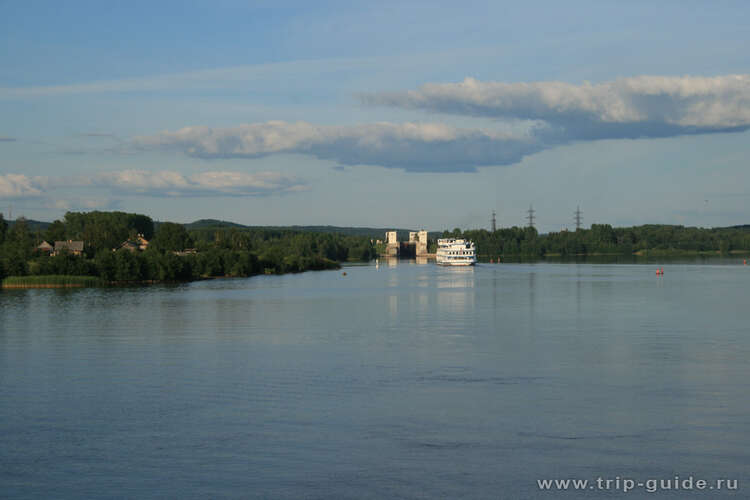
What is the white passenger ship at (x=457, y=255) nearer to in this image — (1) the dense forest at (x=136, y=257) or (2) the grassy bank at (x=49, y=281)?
(1) the dense forest at (x=136, y=257)

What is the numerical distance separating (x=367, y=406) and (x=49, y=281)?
234 feet

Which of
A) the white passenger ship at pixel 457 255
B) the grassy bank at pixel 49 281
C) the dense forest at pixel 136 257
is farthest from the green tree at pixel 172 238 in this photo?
the grassy bank at pixel 49 281

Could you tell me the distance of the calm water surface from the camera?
1631cm

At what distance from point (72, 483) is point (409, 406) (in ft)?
32.6

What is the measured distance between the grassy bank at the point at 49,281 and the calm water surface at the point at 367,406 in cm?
3877

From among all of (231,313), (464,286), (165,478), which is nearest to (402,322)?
(231,313)

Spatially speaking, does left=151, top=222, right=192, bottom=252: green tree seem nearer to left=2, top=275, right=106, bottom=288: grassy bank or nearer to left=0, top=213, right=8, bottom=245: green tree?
left=0, top=213, right=8, bottom=245: green tree

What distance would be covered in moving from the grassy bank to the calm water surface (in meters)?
38.8

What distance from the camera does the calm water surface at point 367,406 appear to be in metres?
16.3

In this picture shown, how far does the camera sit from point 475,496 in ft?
49.6

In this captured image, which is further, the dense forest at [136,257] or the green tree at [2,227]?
the green tree at [2,227]

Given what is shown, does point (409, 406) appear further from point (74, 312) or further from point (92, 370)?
point (74, 312)

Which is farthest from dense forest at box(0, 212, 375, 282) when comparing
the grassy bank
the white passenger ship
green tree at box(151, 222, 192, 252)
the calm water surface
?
the calm water surface

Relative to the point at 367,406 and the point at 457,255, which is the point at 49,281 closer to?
the point at 367,406
